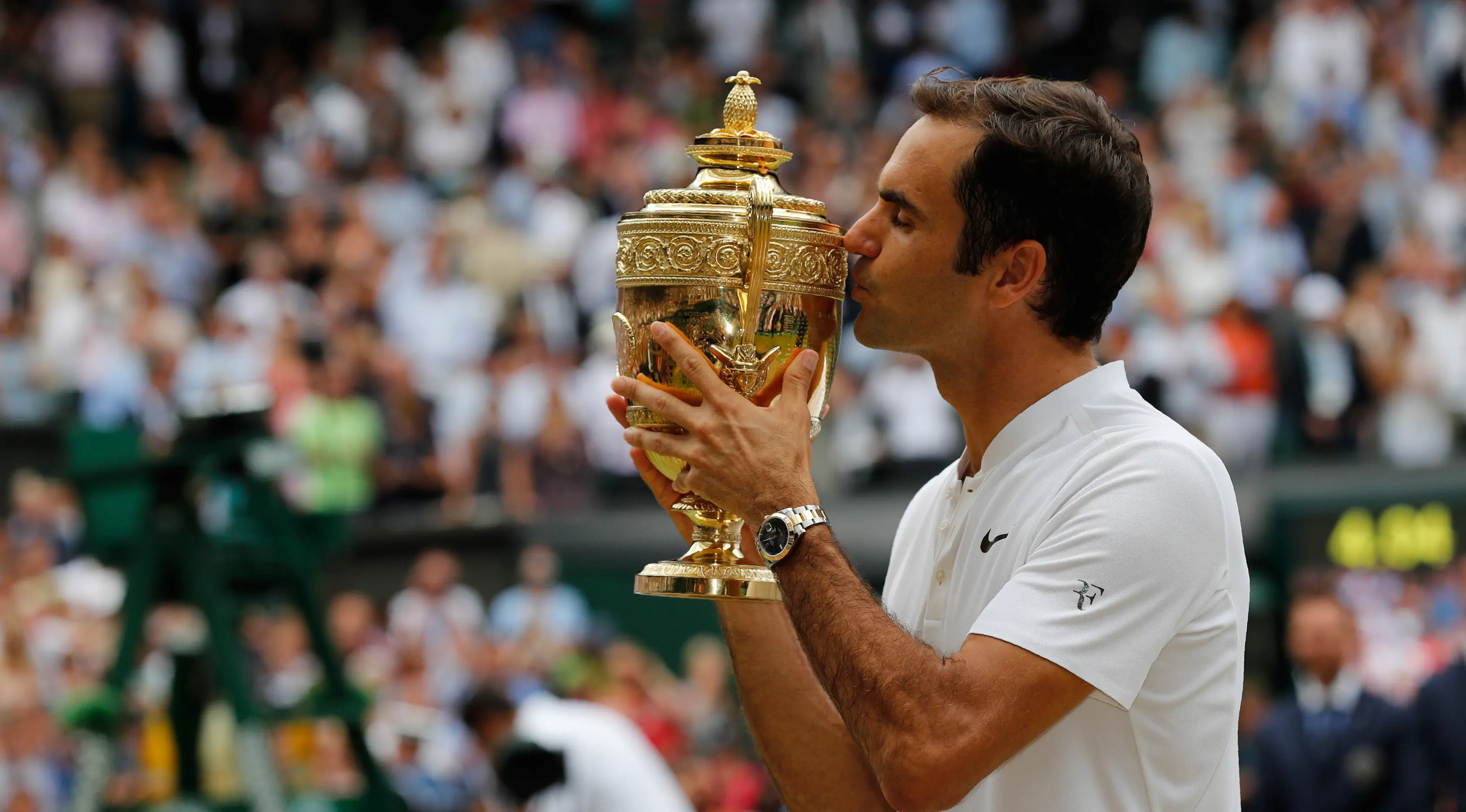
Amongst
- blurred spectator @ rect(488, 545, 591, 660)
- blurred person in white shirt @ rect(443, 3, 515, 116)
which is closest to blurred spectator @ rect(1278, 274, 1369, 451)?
blurred spectator @ rect(488, 545, 591, 660)

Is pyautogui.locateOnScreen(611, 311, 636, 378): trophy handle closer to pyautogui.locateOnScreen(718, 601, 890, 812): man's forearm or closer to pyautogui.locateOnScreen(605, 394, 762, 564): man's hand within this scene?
pyautogui.locateOnScreen(605, 394, 762, 564): man's hand

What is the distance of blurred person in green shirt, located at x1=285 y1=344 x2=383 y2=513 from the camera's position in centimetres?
1136

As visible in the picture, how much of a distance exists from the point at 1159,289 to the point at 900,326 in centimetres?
1023

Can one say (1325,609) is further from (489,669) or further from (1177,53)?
(1177,53)

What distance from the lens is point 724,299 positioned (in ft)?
8.15

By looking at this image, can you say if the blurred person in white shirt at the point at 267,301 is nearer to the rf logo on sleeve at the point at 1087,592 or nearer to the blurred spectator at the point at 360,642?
the blurred spectator at the point at 360,642

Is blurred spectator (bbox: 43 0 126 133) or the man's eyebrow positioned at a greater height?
blurred spectator (bbox: 43 0 126 133)

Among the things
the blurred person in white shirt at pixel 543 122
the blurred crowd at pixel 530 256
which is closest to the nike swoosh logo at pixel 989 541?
the blurred crowd at pixel 530 256

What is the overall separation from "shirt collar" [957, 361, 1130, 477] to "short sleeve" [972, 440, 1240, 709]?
170 mm

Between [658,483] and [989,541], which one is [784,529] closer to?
[989,541]

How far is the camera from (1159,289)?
1222 centimetres

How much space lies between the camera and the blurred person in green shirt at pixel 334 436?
11.4 meters

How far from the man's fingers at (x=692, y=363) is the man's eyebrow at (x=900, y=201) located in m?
0.33

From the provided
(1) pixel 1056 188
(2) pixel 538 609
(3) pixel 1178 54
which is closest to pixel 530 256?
(2) pixel 538 609
